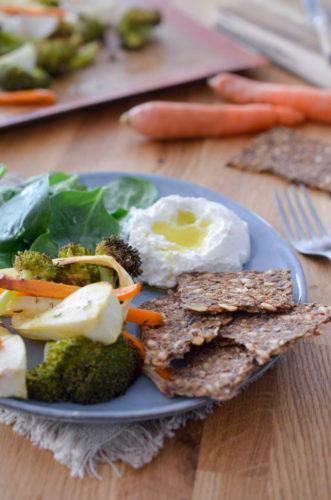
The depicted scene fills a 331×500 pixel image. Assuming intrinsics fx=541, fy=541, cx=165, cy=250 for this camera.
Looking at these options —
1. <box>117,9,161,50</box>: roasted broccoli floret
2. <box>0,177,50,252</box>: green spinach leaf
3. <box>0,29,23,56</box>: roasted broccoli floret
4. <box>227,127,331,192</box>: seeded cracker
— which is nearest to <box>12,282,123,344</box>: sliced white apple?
<box>0,177,50,252</box>: green spinach leaf

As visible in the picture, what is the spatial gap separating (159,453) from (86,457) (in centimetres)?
24

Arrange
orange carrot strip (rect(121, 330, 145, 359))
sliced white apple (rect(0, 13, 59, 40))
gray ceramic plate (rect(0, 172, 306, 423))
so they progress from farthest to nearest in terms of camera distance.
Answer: sliced white apple (rect(0, 13, 59, 40)) → orange carrot strip (rect(121, 330, 145, 359)) → gray ceramic plate (rect(0, 172, 306, 423))

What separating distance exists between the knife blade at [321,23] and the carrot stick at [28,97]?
2146mm

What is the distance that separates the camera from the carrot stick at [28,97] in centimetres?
385

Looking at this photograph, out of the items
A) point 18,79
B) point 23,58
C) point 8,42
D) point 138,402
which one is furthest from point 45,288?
point 8,42

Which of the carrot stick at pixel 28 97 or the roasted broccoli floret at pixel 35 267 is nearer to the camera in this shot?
the roasted broccoli floret at pixel 35 267

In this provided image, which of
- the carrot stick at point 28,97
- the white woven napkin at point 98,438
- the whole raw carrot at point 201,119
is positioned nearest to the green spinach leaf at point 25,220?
the white woven napkin at point 98,438

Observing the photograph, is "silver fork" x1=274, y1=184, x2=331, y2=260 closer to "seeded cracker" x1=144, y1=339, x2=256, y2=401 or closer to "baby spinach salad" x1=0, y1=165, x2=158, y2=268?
"baby spinach salad" x1=0, y1=165, x2=158, y2=268

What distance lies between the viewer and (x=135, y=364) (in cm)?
182

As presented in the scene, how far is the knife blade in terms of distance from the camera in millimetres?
4246

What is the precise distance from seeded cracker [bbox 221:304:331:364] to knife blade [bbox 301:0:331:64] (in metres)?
2.92

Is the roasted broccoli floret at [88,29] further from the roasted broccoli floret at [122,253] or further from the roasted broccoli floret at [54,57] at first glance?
the roasted broccoli floret at [122,253]

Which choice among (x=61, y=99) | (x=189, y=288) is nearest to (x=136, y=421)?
(x=189, y=288)

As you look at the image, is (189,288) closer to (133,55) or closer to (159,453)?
(159,453)
